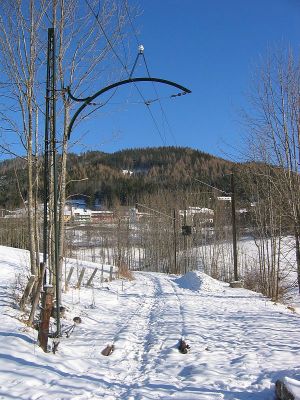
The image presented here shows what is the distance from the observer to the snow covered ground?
5.88 meters

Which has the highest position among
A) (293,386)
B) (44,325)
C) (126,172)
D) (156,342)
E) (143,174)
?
(126,172)

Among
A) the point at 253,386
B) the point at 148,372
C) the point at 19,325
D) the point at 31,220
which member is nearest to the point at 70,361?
the point at 148,372

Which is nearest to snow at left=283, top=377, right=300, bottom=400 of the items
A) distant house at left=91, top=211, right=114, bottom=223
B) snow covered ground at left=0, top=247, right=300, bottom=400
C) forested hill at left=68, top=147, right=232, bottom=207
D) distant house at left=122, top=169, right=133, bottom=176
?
snow covered ground at left=0, top=247, right=300, bottom=400

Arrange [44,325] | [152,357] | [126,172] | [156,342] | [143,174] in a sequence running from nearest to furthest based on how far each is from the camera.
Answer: [44,325]
[152,357]
[156,342]
[143,174]
[126,172]

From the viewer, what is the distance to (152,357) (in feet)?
26.2

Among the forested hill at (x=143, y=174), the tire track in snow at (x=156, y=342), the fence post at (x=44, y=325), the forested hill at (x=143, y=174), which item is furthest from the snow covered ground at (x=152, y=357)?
the forested hill at (x=143, y=174)

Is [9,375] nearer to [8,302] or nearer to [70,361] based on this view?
[70,361]

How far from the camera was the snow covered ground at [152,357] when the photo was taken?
19.3ft

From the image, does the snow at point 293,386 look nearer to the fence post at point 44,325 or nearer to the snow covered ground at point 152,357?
the snow covered ground at point 152,357

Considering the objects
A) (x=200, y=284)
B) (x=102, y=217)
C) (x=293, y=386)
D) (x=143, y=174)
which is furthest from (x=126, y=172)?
(x=293, y=386)

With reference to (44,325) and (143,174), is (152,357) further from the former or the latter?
(143,174)

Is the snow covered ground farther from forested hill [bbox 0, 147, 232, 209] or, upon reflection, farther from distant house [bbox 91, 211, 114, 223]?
distant house [bbox 91, 211, 114, 223]

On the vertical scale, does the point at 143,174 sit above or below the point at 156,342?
above

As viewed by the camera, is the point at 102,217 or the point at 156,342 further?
the point at 102,217
